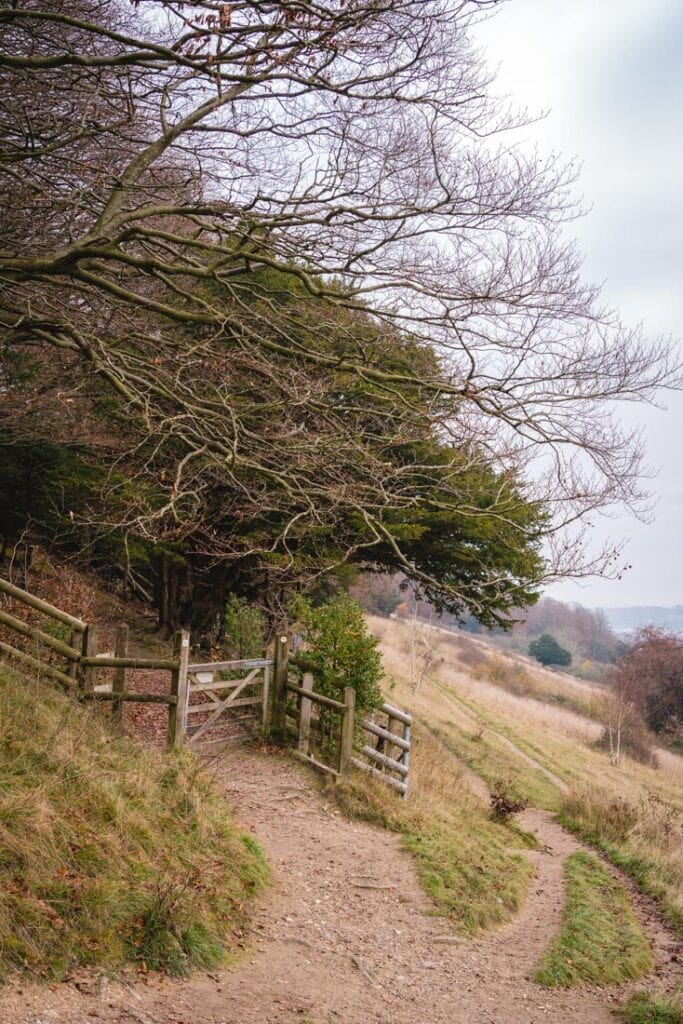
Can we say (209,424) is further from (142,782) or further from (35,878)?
(35,878)

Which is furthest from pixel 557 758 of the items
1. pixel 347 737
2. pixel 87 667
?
pixel 87 667

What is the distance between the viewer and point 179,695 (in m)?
10.5

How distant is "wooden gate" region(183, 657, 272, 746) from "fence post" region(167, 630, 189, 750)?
3.03 feet

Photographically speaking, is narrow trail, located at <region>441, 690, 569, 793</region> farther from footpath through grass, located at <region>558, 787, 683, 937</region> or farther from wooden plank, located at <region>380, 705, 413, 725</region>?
wooden plank, located at <region>380, 705, 413, 725</region>

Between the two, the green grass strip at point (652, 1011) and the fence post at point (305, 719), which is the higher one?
the fence post at point (305, 719)

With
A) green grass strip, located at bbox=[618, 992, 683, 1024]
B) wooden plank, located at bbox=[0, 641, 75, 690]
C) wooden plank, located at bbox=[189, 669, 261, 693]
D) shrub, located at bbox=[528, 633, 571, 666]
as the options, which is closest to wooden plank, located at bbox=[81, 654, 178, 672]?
wooden plank, located at bbox=[0, 641, 75, 690]

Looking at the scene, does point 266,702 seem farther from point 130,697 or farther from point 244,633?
point 130,697

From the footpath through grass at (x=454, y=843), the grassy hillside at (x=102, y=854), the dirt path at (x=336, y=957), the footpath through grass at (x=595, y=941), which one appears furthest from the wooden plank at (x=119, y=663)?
the footpath through grass at (x=595, y=941)

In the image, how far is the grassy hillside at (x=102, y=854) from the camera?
576cm

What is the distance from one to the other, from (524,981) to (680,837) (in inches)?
365

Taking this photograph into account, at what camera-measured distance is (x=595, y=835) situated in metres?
16.6

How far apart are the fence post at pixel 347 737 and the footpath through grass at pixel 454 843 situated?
217 millimetres

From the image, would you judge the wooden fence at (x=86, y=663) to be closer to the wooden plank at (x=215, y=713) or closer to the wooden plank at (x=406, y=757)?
the wooden plank at (x=215, y=713)

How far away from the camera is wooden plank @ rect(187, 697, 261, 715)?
11587mm
